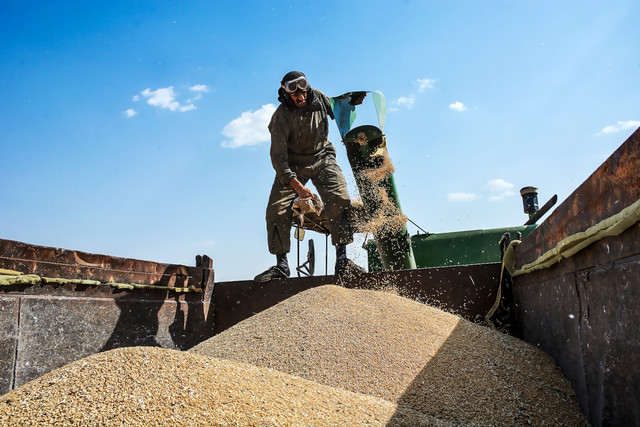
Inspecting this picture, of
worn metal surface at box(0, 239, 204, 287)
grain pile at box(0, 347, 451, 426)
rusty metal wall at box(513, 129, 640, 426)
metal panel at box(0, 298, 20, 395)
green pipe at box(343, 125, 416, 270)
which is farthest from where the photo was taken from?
green pipe at box(343, 125, 416, 270)

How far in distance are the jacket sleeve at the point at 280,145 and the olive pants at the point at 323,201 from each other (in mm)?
113

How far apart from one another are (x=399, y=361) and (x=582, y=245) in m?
0.82

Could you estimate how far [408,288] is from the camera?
281 centimetres

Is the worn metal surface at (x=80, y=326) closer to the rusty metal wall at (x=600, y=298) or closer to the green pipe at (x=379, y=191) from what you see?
the green pipe at (x=379, y=191)

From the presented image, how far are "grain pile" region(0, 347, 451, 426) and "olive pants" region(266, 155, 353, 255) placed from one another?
1766 mm

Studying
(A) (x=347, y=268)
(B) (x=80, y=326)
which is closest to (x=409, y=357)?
(A) (x=347, y=268)

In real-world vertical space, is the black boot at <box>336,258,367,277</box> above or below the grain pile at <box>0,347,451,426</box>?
above

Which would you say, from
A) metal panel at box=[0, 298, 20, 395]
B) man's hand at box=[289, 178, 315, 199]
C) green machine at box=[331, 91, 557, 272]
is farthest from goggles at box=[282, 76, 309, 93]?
metal panel at box=[0, 298, 20, 395]

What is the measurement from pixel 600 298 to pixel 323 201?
2.31m

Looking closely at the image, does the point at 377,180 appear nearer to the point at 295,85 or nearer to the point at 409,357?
the point at 295,85

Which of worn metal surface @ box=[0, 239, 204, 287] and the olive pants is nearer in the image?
worn metal surface @ box=[0, 239, 204, 287]

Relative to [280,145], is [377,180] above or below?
below

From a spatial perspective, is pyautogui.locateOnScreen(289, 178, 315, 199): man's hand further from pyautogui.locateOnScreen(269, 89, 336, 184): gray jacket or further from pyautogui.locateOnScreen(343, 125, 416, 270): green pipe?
pyautogui.locateOnScreen(343, 125, 416, 270): green pipe

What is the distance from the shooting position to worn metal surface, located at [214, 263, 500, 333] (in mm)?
2662
